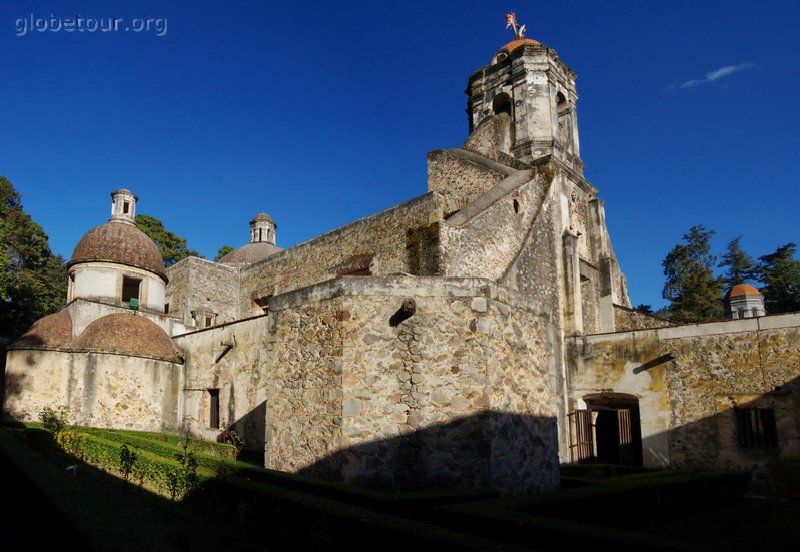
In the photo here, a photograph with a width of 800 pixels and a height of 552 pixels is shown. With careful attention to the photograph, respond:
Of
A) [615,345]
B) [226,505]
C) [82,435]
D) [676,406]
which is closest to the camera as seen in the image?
[226,505]

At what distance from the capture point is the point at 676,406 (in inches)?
639

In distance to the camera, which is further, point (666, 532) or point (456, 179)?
point (456, 179)

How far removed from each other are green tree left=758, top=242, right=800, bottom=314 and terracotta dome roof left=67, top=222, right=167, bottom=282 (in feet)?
143

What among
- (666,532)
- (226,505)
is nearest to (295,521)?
(226,505)

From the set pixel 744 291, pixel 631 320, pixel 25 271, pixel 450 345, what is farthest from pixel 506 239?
pixel 25 271

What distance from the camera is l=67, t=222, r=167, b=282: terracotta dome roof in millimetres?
24141

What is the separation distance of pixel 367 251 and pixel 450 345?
1215 centimetres

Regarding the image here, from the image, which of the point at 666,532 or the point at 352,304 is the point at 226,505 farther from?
the point at 666,532

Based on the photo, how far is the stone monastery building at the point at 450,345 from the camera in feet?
29.1

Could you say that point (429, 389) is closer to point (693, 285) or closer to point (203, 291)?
point (203, 291)

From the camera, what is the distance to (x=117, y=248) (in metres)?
24.4

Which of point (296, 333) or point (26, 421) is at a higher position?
point (296, 333)

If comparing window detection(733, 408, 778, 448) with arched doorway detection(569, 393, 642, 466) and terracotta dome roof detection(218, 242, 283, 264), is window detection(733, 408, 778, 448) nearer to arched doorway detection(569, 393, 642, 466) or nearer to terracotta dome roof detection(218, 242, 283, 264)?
arched doorway detection(569, 393, 642, 466)

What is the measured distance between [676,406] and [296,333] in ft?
37.4
